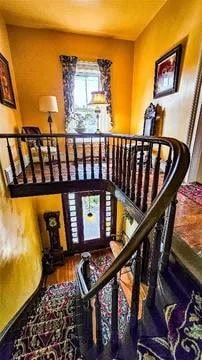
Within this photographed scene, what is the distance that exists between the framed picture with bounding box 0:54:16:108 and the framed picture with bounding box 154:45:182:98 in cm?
266

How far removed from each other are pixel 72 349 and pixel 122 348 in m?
1.28

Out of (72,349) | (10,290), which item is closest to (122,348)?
(72,349)

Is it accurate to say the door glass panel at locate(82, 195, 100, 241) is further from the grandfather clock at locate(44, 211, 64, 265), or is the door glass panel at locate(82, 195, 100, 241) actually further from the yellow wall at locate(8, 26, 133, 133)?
the yellow wall at locate(8, 26, 133, 133)

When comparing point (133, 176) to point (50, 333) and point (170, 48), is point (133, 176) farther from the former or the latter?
point (170, 48)

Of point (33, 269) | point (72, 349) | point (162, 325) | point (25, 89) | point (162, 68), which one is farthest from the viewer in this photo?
point (25, 89)

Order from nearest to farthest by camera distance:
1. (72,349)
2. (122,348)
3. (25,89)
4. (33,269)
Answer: (122,348) → (72,349) → (33,269) → (25,89)

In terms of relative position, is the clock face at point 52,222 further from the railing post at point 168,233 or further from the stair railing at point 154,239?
the railing post at point 168,233

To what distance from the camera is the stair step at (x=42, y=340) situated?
217 centimetres

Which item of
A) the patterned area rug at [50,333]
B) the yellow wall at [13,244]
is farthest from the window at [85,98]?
the patterned area rug at [50,333]

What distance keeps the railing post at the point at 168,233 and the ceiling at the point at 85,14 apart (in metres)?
3.68

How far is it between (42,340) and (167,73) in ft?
13.7

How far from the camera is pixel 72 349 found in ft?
6.37

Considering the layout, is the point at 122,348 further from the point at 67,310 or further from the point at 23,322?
the point at 23,322

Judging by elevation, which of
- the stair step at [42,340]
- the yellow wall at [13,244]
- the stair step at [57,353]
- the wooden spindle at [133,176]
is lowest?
the stair step at [42,340]
